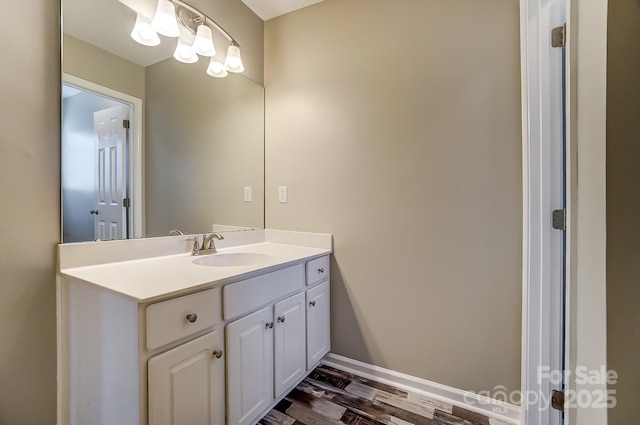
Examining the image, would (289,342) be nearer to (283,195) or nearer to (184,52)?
(283,195)

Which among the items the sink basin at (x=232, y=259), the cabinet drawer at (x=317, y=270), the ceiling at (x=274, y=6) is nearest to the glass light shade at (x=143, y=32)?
the ceiling at (x=274, y=6)

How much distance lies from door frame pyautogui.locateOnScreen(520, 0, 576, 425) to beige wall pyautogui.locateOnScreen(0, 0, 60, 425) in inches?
78.2

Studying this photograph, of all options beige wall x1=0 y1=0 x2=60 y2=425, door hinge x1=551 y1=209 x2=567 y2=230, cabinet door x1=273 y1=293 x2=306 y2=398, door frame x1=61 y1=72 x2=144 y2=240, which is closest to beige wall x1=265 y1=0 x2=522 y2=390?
door hinge x1=551 y1=209 x2=567 y2=230

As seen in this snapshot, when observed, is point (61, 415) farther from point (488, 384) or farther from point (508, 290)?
point (508, 290)

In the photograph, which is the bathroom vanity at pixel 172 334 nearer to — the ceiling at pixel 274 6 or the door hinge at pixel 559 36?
the door hinge at pixel 559 36

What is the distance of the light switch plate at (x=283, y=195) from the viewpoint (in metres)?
1.94

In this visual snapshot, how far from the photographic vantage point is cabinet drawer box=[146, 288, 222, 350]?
85cm

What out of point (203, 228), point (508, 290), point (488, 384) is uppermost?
point (203, 228)

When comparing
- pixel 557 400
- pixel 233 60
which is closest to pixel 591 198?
pixel 557 400

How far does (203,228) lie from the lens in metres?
1.67

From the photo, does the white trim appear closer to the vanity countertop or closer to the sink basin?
the vanity countertop

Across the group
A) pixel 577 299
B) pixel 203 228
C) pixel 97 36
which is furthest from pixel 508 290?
pixel 97 36

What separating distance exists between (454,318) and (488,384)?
0.35 m

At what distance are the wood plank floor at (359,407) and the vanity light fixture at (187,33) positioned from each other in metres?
2.01
